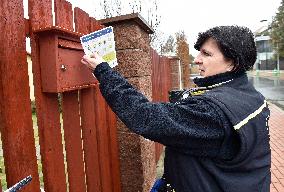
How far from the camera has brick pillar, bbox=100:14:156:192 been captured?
8.71 feet

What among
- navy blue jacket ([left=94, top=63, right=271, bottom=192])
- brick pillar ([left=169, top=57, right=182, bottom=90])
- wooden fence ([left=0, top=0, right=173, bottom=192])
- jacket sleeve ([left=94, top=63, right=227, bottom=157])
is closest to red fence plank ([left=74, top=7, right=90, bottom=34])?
wooden fence ([left=0, top=0, right=173, bottom=192])

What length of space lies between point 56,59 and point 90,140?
0.78 m

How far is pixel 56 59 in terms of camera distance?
1561mm

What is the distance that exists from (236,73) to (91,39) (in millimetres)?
786

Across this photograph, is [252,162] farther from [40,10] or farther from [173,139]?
[40,10]

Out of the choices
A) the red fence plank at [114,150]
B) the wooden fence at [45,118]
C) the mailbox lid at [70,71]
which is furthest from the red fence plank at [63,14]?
the red fence plank at [114,150]

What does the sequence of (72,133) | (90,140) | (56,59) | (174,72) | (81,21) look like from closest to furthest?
1. (56,59)
2. (72,133)
3. (81,21)
4. (90,140)
5. (174,72)

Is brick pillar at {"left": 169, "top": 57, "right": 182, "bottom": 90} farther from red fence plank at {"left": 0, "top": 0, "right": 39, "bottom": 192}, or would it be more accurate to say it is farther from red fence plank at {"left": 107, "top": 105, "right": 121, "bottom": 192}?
red fence plank at {"left": 0, "top": 0, "right": 39, "bottom": 192}

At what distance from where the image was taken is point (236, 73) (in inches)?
68.2

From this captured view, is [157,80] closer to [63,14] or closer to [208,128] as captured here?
[63,14]

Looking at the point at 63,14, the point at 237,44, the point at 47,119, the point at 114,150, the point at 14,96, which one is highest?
the point at 63,14

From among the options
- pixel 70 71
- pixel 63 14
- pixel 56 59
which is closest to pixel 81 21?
pixel 63 14

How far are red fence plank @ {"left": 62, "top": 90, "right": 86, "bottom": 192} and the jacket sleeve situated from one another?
46 cm

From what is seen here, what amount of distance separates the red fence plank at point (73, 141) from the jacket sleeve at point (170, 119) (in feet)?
1.51
